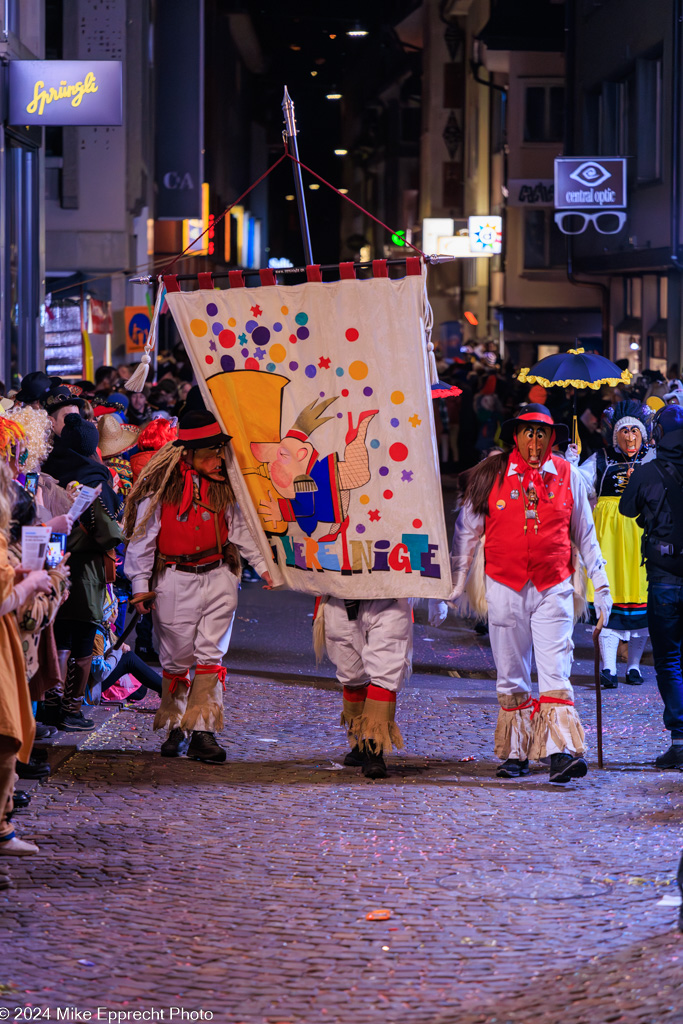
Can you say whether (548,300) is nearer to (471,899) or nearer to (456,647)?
(456,647)

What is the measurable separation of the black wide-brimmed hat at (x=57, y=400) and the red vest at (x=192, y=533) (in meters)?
1.37

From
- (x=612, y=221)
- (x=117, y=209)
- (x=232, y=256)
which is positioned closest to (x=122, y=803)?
(x=612, y=221)

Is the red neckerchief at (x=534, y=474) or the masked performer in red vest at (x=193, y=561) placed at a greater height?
the red neckerchief at (x=534, y=474)

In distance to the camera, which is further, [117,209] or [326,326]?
[117,209]

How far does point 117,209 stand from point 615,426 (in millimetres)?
19902

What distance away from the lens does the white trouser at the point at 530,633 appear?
734 centimetres

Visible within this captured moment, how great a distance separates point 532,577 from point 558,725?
0.78 metres

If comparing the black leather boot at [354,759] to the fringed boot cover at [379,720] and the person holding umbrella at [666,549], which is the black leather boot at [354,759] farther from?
the person holding umbrella at [666,549]

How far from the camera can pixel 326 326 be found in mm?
7457

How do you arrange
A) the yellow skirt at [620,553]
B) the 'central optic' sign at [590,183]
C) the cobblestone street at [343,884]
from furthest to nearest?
the 'central optic' sign at [590,183]
the yellow skirt at [620,553]
the cobblestone street at [343,884]

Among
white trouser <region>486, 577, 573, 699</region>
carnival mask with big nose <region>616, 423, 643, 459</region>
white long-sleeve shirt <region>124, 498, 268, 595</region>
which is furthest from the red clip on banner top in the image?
carnival mask with big nose <region>616, 423, 643, 459</region>

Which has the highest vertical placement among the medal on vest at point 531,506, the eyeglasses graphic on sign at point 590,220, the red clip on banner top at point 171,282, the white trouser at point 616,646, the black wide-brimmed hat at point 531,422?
the eyeglasses graphic on sign at point 590,220

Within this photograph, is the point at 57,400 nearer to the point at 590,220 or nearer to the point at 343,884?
the point at 343,884

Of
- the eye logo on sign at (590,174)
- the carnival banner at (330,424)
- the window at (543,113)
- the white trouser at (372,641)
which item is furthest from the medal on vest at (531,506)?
the window at (543,113)
